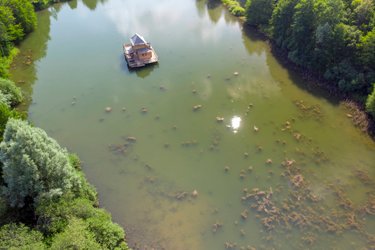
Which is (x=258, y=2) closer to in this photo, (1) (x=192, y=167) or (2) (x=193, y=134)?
(2) (x=193, y=134)

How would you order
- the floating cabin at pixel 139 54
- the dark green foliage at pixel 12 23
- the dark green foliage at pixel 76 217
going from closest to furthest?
the dark green foliage at pixel 76 217 → the floating cabin at pixel 139 54 → the dark green foliage at pixel 12 23

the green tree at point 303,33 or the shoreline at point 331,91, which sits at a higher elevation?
the green tree at point 303,33

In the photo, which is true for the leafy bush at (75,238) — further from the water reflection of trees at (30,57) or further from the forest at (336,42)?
the forest at (336,42)

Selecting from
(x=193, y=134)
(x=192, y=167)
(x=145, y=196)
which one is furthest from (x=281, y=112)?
(x=145, y=196)

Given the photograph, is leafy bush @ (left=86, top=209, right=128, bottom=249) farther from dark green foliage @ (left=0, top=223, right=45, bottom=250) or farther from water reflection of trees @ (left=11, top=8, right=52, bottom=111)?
water reflection of trees @ (left=11, top=8, right=52, bottom=111)

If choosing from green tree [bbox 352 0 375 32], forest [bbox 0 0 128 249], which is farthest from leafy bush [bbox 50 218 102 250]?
green tree [bbox 352 0 375 32]

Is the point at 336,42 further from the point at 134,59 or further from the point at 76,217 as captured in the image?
the point at 76,217

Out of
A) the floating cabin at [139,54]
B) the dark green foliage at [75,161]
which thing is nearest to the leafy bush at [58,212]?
the dark green foliage at [75,161]
